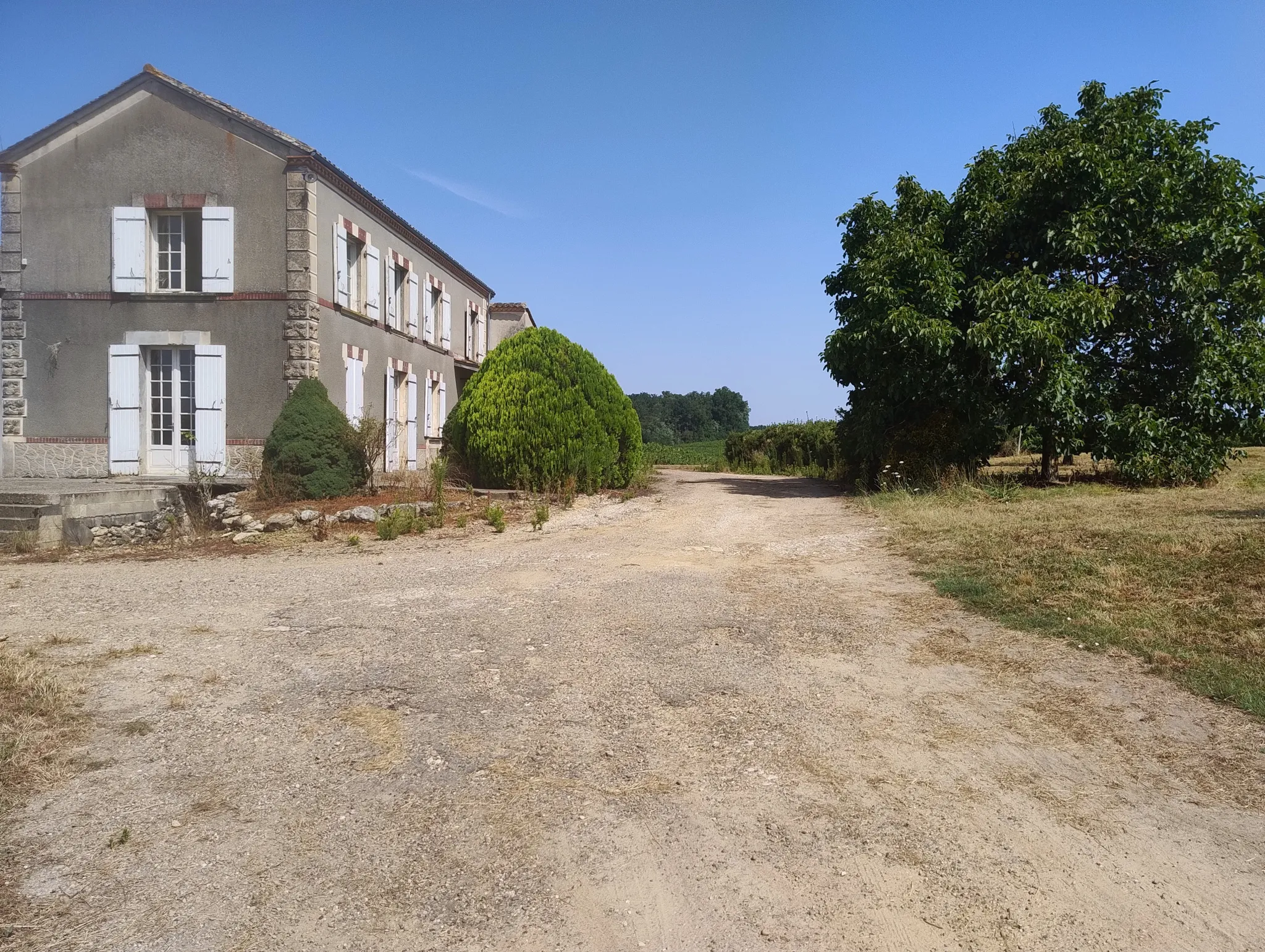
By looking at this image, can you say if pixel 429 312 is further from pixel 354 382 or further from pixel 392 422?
pixel 354 382

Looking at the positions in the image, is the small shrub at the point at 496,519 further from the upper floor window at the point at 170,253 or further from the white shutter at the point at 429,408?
the white shutter at the point at 429,408

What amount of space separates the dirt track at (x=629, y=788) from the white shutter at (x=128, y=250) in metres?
8.51

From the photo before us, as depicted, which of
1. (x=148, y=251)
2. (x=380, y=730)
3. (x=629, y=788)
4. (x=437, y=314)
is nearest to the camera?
(x=629, y=788)

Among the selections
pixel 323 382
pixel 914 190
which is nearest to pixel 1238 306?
pixel 914 190

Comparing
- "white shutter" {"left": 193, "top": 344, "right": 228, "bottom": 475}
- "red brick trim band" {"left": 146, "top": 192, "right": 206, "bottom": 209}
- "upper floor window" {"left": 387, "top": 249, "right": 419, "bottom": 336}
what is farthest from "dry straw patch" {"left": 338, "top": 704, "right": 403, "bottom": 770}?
"upper floor window" {"left": 387, "top": 249, "right": 419, "bottom": 336}

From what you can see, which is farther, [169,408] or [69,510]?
[169,408]

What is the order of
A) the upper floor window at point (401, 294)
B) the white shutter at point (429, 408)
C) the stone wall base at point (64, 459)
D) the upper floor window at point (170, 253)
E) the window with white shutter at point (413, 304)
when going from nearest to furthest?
1. the stone wall base at point (64, 459)
2. the upper floor window at point (170, 253)
3. the upper floor window at point (401, 294)
4. the window with white shutter at point (413, 304)
5. the white shutter at point (429, 408)

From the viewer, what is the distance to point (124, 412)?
42.4 feet

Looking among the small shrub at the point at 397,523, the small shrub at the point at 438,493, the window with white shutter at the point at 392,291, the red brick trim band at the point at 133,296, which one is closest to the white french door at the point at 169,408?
the red brick trim band at the point at 133,296

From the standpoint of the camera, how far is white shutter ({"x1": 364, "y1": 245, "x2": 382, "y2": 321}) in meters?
15.0

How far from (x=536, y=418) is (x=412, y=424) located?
6269 mm

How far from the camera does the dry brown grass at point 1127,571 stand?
187 inches

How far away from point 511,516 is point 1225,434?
409 inches

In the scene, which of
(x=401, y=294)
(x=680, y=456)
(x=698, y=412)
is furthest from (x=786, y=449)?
(x=698, y=412)
